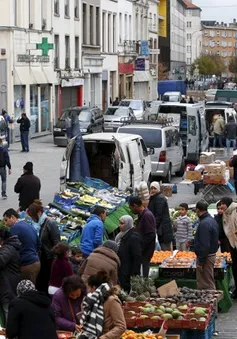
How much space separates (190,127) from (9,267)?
926 inches

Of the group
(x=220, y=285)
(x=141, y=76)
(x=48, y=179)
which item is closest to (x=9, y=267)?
(x=220, y=285)

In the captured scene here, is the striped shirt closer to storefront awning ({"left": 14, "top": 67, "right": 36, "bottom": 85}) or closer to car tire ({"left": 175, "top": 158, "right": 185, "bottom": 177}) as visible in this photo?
car tire ({"left": 175, "top": 158, "right": 185, "bottom": 177})

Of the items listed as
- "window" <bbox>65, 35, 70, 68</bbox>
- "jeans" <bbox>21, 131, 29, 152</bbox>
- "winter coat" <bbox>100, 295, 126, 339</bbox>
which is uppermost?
"window" <bbox>65, 35, 70, 68</bbox>

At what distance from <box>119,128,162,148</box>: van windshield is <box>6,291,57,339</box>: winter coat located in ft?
65.9

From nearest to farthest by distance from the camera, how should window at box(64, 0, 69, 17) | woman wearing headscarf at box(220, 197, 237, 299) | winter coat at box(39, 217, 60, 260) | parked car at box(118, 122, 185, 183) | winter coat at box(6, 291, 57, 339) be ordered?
winter coat at box(6, 291, 57, 339) < winter coat at box(39, 217, 60, 260) < woman wearing headscarf at box(220, 197, 237, 299) < parked car at box(118, 122, 185, 183) < window at box(64, 0, 69, 17)

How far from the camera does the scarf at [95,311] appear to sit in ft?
34.2

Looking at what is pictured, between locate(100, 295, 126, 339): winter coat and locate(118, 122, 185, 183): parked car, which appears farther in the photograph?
locate(118, 122, 185, 183): parked car

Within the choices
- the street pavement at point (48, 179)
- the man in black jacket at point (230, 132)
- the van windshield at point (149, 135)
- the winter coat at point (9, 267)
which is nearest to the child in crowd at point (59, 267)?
the winter coat at point (9, 267)

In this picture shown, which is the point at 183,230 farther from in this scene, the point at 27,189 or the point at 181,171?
the point at 181,171

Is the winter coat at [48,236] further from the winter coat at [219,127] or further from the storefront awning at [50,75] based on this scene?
the storefront awning at [50,75]

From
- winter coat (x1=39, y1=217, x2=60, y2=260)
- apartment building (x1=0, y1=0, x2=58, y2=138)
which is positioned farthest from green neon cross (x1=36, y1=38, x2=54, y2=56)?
winter coat (x1=39, y1=217, x2=60, y2=260)

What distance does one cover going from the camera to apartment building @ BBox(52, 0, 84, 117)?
53.4 m

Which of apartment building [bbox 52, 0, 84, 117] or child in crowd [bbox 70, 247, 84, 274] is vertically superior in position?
apartment building [bbox 52, 0, 84, 117]

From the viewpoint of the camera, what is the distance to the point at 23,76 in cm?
4619
